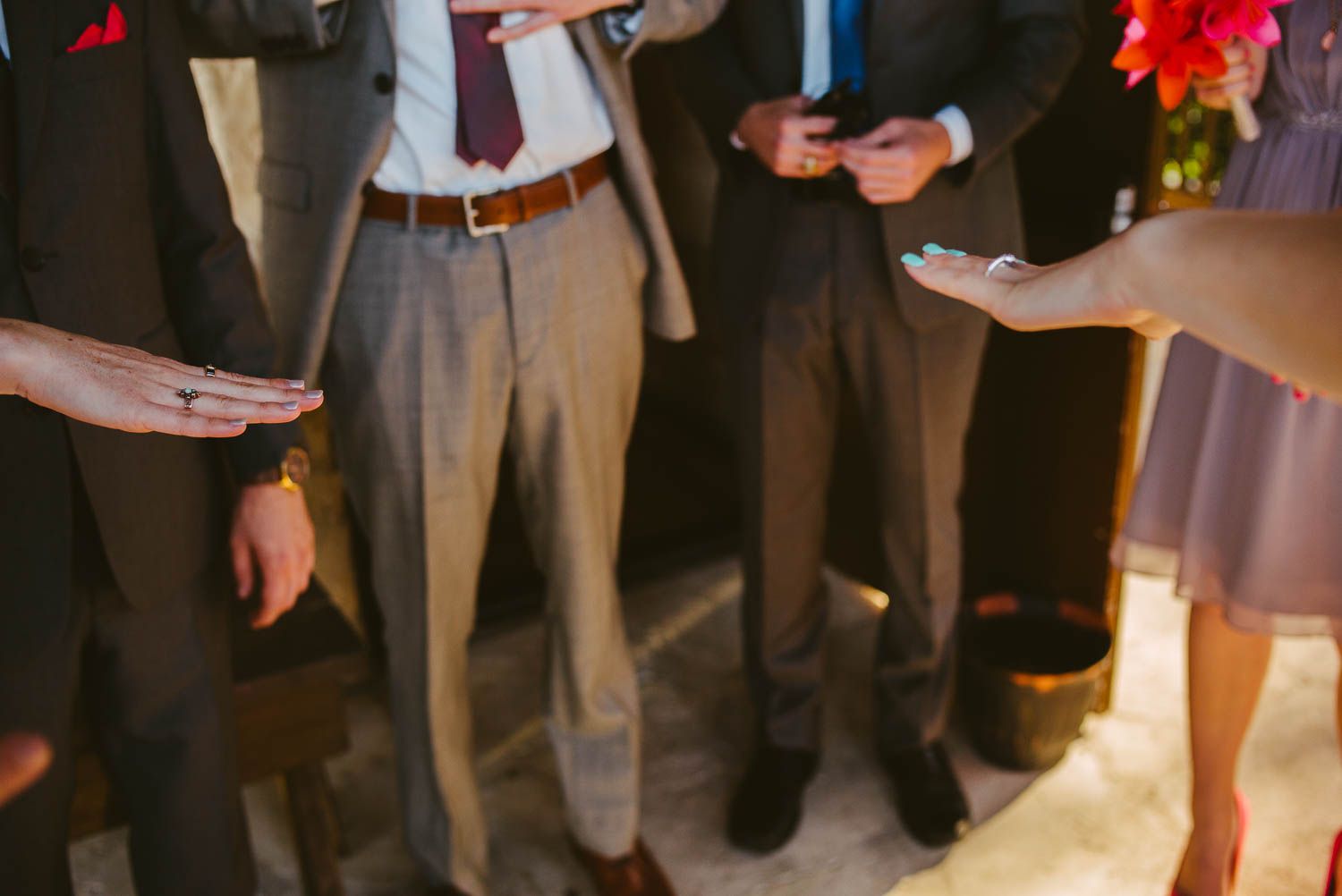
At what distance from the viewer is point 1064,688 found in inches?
95.0

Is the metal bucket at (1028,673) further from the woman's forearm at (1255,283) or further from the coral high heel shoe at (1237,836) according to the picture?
the woman's forearm at (1255,283)

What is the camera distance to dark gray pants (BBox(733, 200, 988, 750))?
2.13 m

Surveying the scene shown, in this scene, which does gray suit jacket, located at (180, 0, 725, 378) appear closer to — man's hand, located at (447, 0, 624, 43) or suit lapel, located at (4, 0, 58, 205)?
man's hand, located at (447, 0, 624, 43)

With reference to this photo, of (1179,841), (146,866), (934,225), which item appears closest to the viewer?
(146,866)

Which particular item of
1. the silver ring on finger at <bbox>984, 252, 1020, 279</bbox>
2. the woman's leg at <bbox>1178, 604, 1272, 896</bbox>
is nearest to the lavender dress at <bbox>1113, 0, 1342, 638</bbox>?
the woman's leg at <bbox>1178, 604, 1272, 896</bbox>

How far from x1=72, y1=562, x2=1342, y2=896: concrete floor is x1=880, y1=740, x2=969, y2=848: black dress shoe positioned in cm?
4

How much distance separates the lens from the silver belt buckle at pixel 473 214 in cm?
175

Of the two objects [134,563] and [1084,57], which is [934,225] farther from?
[134,563]

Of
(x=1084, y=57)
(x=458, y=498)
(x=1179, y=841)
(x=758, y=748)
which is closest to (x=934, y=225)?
(x=1084, y=57)

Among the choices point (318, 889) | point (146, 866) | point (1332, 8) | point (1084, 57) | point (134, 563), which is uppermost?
point (1332, 8)

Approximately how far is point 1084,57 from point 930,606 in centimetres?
118

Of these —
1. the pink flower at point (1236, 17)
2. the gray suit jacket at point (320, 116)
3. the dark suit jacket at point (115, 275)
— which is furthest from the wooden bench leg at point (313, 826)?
the pink flower at point (1236, 17)

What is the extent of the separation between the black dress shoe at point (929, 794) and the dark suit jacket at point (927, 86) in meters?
0.97

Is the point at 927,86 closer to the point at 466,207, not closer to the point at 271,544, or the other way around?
the point at 466,207
